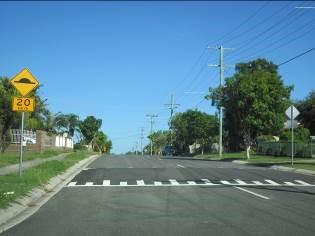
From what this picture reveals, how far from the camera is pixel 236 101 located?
170 ft

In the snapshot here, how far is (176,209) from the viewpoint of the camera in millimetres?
14375

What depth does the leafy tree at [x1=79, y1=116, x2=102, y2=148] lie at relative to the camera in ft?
314

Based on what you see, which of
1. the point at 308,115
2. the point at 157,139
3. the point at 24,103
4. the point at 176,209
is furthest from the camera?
the point at 157,139

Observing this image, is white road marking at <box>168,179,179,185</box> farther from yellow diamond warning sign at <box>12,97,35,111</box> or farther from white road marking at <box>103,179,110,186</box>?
yellow diamond warning sign at <box>12,97,35,111</box>

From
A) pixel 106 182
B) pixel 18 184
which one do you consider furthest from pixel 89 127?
pixel 18 184

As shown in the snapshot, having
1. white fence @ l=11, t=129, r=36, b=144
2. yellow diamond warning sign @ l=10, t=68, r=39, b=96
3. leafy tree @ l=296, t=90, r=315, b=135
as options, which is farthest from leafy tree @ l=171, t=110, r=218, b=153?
yellow diamond warning sign @ l=10, t=68, r=39, b=96

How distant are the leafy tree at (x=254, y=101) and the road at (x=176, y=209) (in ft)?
90.5

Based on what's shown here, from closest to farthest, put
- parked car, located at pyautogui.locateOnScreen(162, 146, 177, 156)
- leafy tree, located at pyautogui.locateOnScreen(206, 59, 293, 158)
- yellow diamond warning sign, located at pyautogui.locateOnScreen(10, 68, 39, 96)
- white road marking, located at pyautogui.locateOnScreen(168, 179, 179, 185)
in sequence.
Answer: yellow diamond warning sign, located at pyautogui.locateOnScreen(10, 68, 39, 96)
white road marking, located at pyautogui.locateOnScreen(168, 179, 179, 185)
leafy tree, located at pyautogui.locateOnScreen(206, 59, 293, 158)
parked car, located at pyautogui.locateOnScreen(162, 146, 177, 156)

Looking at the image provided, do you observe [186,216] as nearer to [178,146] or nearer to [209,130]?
[209,130]

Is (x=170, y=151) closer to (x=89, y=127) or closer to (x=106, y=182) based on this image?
(x=89, y=127)

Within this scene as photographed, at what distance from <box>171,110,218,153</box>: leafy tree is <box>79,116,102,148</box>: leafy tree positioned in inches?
505

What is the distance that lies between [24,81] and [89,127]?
247ft

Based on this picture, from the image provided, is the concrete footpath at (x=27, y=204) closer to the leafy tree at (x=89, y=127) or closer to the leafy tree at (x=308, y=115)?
→ the leafy tree at (x=308, y=115)

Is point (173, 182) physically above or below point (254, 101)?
below
